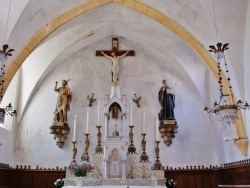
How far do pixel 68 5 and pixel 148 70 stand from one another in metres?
3.95

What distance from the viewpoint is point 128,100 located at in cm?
1113

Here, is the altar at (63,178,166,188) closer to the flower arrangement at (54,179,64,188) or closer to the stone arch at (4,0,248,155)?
the flower arrangement at (54,179,64,188)

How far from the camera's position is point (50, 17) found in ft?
28.7

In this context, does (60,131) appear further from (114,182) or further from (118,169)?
(114,182)

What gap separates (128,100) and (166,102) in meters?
1.39

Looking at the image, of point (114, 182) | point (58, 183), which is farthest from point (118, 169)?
point (58, 183)

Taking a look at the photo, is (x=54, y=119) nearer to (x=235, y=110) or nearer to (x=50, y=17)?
(x=50, y=17)

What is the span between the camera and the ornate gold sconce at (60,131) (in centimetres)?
1023

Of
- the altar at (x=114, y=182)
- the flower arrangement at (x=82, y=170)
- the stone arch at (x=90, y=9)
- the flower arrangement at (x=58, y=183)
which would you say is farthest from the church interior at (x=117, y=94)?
the flower arrangement at (x=58, y=183)

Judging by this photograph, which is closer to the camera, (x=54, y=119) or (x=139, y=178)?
(x=139, y=178)

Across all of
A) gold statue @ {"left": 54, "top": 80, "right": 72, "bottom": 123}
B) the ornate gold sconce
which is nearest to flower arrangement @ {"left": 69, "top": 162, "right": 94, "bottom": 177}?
the ornate gold sconce

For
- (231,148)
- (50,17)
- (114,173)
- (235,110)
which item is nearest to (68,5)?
(50,17)

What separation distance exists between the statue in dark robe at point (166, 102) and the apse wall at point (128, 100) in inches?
15.4

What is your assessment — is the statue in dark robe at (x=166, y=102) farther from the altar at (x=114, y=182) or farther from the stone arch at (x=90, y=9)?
the altar at (x=114, y=182)
